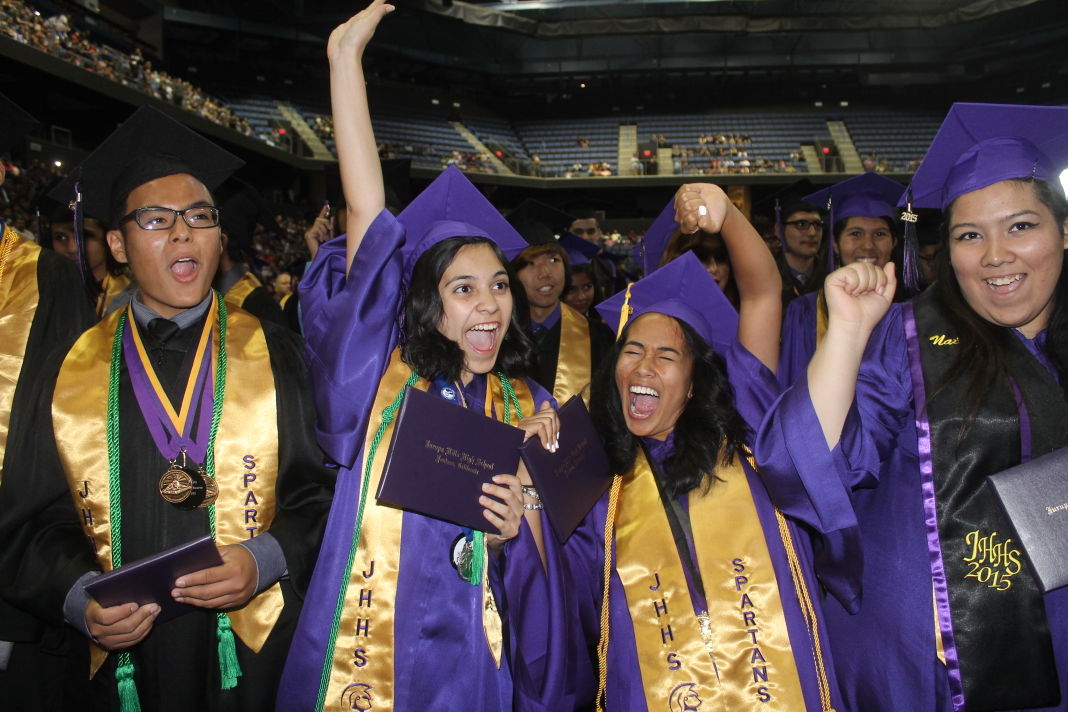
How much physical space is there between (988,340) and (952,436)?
0.85ft

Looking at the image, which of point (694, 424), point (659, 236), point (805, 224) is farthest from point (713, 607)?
point (805, 224)

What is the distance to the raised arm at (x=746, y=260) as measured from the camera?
224 cm

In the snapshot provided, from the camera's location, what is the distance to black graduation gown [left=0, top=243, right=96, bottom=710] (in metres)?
2.12

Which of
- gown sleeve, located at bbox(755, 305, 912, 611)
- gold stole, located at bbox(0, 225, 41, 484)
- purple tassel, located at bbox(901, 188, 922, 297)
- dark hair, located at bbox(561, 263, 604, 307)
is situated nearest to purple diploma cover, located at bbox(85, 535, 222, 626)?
gold stole, located at bbox(0, 225, 41, 484)

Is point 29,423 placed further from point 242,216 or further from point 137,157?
→ point 242,216

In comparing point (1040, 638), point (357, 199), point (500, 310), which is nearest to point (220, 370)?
point (357, 199)

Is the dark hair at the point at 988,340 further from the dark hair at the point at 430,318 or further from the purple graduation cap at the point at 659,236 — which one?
the purple graduation cap at the point at 659,236

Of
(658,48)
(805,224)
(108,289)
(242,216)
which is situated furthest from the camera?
(658,48)

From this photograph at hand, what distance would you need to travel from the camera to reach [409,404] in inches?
67.4

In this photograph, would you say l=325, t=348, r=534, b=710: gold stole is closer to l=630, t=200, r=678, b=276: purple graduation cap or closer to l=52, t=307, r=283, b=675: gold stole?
l=52, t=307, r=283, b=675: gold stole

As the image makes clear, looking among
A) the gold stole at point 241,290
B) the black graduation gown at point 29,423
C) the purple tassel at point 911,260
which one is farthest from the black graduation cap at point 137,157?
the gold stole at point 241,290

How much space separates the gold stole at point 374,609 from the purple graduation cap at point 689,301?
0.97m

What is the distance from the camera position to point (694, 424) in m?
2.37

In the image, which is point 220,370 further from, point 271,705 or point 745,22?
point 745,22
